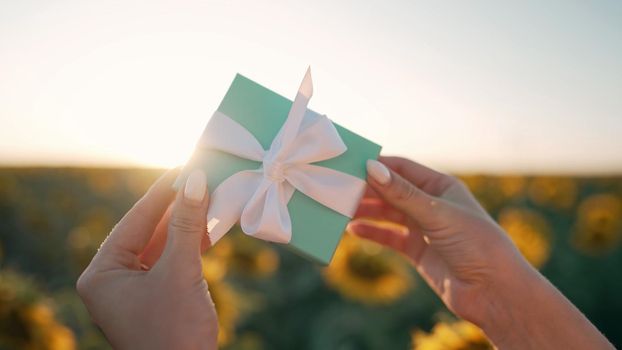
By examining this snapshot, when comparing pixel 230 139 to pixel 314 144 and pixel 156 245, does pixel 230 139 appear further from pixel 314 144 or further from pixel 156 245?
pixel 156 245

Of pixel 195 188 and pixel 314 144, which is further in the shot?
pixel 314 144

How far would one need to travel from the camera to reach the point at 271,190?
1323 millimetres

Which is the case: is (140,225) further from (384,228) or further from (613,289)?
(613,289)

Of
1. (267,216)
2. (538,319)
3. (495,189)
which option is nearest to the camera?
(267,216)

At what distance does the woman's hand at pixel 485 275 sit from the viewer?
1451mm

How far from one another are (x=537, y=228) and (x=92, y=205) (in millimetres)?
5020

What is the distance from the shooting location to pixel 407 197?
145cm

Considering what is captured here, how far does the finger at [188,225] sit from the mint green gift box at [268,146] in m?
0.10

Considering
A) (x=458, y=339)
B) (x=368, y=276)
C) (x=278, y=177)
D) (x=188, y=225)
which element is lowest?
(x=368, y=276)

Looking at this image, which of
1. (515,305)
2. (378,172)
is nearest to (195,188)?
(378,172)

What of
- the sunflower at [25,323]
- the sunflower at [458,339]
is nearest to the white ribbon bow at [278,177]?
the sunflower at [458,339]

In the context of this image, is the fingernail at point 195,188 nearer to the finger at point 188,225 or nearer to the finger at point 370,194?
the finger at point 188,225

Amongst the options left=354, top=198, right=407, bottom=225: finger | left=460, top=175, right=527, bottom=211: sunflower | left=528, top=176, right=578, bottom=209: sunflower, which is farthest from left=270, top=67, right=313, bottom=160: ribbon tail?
left=528, top=176, right=578, bottom=209: sunflower

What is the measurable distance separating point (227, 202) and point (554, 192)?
4.35 meters
